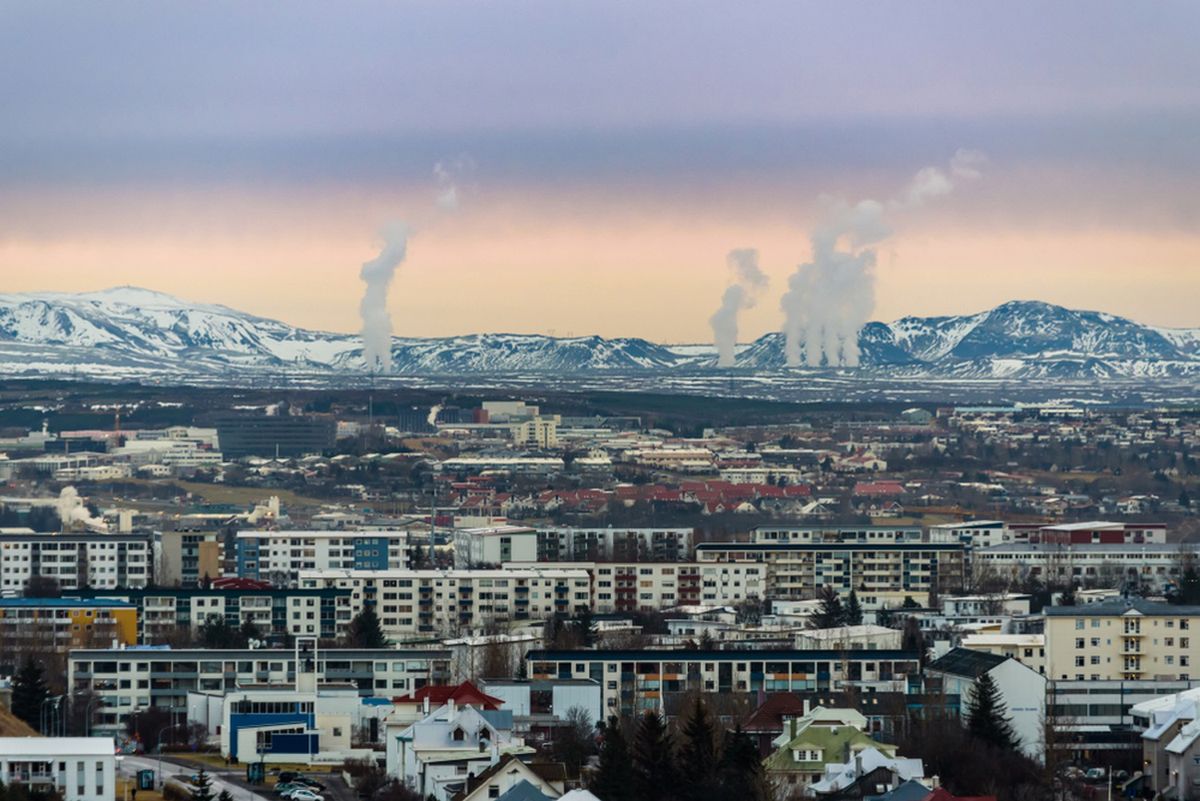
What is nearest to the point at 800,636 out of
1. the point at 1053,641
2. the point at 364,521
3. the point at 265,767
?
the point at 1053,641

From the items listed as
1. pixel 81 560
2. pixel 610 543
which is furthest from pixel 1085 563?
pixel 81 560

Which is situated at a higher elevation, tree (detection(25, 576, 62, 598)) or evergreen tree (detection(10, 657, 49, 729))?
tree (detection(25, 576, 62, 598))

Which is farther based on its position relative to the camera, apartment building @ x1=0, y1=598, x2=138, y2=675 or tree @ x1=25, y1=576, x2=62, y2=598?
tree @ x1=25, y1=576, x2=62, y2=598

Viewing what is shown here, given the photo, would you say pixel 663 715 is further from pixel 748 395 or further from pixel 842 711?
pixel 748 395

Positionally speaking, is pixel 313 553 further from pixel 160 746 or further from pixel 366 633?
pixel 160 746

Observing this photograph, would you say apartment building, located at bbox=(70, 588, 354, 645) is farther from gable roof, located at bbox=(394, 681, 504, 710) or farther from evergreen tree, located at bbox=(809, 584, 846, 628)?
gable roof, located at bbox=(394, 681, 504, 710)

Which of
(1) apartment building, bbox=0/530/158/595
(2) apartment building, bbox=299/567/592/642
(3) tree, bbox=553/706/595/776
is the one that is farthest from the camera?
(1) apartment building, bbox=0/530/158/595

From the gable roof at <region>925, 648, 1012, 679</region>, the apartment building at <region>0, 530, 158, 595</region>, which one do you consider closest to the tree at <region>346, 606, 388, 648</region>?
the gable roof at <region>925, 648, 1012, 679</region>
